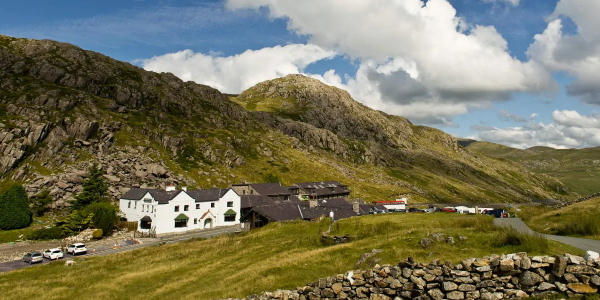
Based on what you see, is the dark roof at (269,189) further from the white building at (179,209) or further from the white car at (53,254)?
the white car at (53,254)

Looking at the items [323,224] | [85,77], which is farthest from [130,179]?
[85,77]

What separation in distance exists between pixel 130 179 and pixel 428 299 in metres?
119

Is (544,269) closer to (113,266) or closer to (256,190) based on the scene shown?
(113,266)

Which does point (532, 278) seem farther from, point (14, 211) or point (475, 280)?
point (14, 211)

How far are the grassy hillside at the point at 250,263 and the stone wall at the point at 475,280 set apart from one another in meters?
4.76

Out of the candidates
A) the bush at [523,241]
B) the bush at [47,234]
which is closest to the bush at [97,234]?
the bush at [47,234]

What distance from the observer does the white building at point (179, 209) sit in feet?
277

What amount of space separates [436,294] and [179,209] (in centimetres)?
8395

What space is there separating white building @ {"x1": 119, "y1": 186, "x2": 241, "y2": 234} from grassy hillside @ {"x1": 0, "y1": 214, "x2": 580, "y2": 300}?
37.2 metres

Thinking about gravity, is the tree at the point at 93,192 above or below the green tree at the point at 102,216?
above

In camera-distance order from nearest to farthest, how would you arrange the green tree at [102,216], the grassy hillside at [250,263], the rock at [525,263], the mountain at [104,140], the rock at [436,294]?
the rock at [525,263] < the rock at [436,294] < the grassy hillside at [250,263] < the green tree at [102,216] < the mountain at [104,140]

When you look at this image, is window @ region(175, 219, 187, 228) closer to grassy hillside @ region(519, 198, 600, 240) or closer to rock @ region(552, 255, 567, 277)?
grassy hillside @ region(519, 198, 600, 240)

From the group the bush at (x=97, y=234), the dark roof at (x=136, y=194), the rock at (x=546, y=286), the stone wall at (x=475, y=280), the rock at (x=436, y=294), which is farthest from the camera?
the dark roof at (x=136, y=194)

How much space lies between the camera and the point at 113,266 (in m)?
41.5
